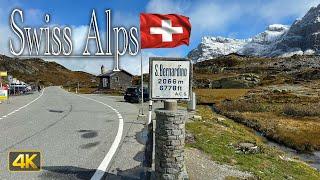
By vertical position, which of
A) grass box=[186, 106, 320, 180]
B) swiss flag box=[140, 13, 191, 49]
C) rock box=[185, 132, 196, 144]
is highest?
swiss flag box=[140, 13, 191, 49]

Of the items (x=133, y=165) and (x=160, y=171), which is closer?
(x=160, y=171)

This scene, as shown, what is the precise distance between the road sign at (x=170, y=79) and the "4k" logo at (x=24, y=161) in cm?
351

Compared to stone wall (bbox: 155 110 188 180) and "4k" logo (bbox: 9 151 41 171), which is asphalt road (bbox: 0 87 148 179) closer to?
"4k" logo (bbox: 9 151 41 171)

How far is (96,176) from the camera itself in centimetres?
888

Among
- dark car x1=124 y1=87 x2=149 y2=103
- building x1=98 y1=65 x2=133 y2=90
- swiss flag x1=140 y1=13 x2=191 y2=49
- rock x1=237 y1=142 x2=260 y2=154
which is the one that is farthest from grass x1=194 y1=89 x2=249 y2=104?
swiss flag x1=140 y1=13 x2=191 y2=49

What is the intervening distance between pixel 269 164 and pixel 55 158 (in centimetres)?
766

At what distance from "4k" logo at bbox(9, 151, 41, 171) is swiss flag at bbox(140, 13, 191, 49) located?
409 cm

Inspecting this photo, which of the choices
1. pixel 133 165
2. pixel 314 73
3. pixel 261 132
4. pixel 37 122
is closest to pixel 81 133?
pixel 37 122

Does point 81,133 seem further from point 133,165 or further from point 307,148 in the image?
point 307,148

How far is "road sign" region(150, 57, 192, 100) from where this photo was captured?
349 inches

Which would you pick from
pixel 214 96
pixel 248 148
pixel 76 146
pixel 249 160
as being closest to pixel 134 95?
pixel 248 148

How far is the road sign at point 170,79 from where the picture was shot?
29.1 ft

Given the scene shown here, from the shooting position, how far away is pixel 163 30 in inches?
355

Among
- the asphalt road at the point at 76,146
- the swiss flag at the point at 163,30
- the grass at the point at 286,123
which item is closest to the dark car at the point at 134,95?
the grass at the point at 286,123
